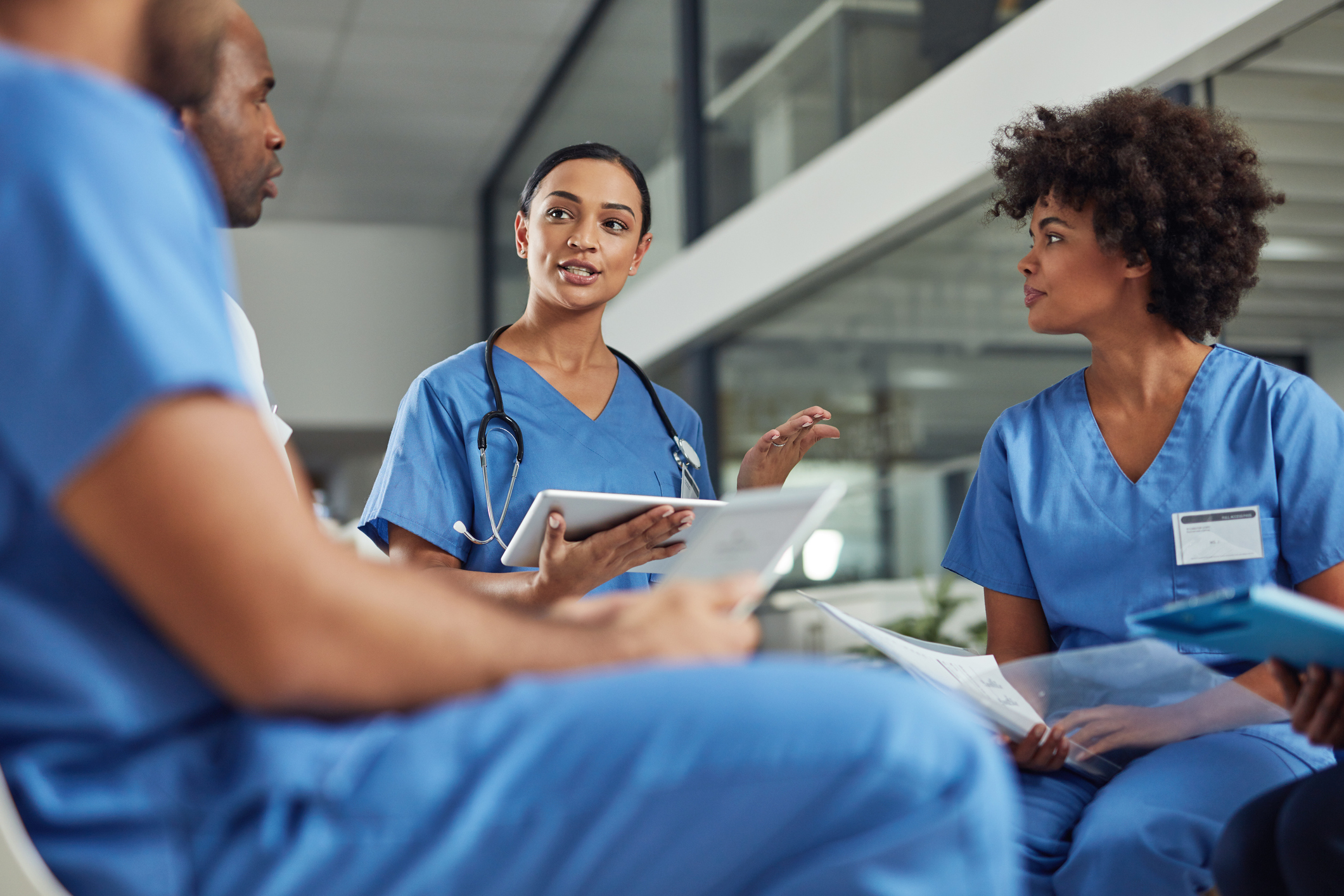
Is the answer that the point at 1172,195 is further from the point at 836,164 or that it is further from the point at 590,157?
the point at 836,164

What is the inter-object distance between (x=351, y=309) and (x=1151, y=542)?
638cm

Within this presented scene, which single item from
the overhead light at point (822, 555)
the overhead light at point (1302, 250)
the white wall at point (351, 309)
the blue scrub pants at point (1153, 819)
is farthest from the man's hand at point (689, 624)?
the white wall at point (351, 309)

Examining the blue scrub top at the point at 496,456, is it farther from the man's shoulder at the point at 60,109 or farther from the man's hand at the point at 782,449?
the man's shoulder at the point at 60,109

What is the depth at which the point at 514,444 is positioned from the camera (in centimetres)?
161

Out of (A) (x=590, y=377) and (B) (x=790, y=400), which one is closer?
(A) (x=590, y=377)

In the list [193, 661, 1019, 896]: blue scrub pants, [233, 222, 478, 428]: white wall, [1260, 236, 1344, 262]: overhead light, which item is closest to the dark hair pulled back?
[193, 661, 1019, 896]: blue scrub pants

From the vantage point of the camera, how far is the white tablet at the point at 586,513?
3.78 feet

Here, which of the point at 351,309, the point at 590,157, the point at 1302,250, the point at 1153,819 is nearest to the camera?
the point at 1153,819

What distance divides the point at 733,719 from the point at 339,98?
5.71m

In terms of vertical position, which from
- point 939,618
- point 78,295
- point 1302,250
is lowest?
point 939,618

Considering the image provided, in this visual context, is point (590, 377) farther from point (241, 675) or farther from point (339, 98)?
point (339, 98)

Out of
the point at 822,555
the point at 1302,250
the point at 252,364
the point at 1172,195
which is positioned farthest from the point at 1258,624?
the point at 822,555

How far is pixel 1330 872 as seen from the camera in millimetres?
943

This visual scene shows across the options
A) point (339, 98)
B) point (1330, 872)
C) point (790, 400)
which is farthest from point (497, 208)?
point (1330, 872)
